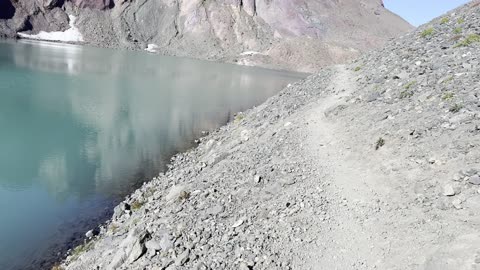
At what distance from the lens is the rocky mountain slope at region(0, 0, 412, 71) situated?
516 feet

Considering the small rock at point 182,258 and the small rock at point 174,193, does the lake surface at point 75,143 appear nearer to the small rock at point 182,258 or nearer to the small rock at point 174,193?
the small rock at point 174,193

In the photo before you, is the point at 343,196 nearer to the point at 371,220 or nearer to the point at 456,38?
the point at 371,220

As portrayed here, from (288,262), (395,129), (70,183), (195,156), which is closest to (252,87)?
(195,156)

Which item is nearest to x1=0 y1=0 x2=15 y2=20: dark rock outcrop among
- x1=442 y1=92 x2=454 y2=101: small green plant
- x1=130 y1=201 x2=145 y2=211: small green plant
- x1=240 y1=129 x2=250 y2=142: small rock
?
x1=240 y1=129 x2=250 y2=142: small rock

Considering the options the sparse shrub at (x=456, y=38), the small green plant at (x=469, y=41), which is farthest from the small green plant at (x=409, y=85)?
the sparse shrub at (x=456, y=38)

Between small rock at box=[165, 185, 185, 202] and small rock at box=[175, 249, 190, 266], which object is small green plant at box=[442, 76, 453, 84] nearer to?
small rock at box=[165, 185, 185, 202]

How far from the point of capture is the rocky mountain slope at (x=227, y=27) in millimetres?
157375

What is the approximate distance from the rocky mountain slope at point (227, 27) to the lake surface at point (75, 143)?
98057mm

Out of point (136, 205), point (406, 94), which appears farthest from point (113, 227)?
point (406, 94)

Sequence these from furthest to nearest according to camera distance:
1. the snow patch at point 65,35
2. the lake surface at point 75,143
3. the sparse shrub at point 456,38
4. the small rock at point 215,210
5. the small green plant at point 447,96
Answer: the snow patch at point 65,35 → the sparse shrub at point 456,38 → the lake surface at point 75,143 → the small green plant at point 447,96 → the small rock at point 215,210

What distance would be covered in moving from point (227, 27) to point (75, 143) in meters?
155

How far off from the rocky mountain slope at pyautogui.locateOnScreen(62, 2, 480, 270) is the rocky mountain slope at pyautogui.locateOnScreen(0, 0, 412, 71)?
13635 centimetres

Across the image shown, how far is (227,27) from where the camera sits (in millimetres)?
178750

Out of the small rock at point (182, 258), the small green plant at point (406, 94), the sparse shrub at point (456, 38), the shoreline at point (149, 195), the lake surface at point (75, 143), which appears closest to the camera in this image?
the small rock at point (182, 258)
